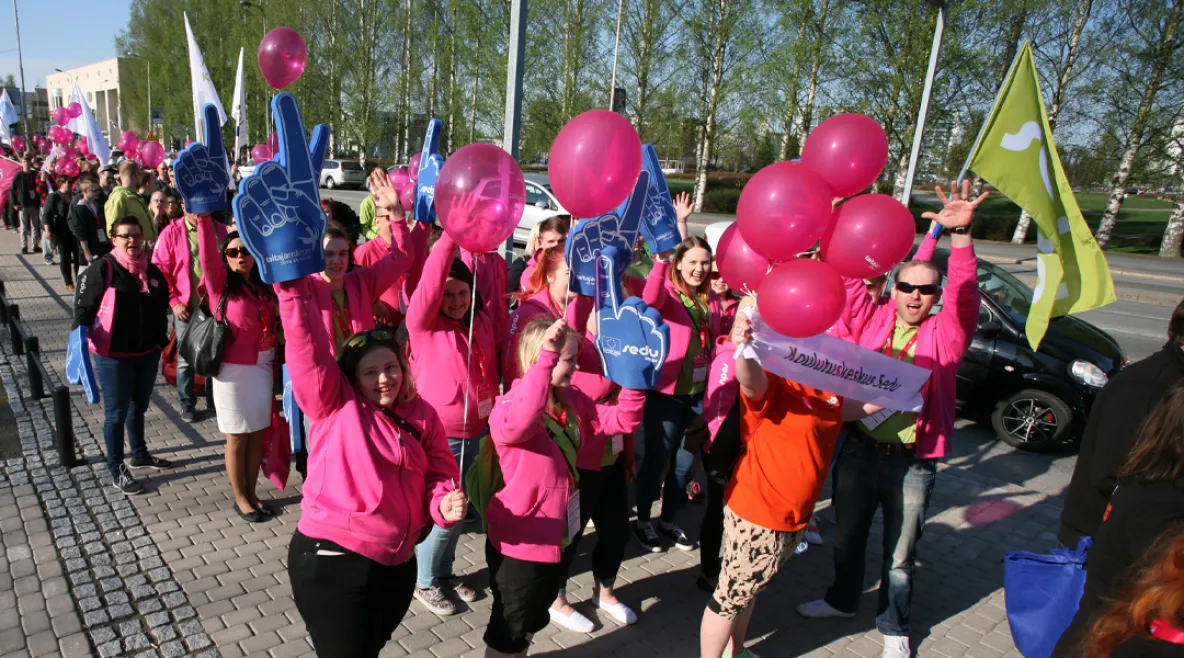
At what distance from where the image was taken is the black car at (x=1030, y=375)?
6.45m

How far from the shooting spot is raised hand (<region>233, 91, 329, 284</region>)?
224 centimetres

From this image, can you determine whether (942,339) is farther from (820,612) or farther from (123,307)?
(123,307)

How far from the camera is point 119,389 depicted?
4.50 m

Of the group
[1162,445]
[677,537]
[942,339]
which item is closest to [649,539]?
[677,537]

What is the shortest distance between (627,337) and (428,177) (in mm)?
1498

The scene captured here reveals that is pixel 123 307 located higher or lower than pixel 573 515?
higher

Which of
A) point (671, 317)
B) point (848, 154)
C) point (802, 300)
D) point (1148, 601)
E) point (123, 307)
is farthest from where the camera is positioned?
point (123, 307)

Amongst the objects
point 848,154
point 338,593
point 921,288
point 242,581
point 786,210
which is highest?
point 848,154

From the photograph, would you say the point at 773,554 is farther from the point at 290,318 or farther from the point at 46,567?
the point at 46,567

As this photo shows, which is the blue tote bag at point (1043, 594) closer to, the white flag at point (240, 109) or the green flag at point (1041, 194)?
the green flag at point (1041, 194)

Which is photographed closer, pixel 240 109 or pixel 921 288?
pixel 921 288

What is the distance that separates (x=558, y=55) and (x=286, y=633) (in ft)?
99.0

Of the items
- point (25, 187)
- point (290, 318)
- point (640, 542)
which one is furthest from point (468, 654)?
point (25, 187)

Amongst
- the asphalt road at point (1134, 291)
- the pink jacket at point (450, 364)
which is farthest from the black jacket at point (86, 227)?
the asphalt road at point (1134, 291)
